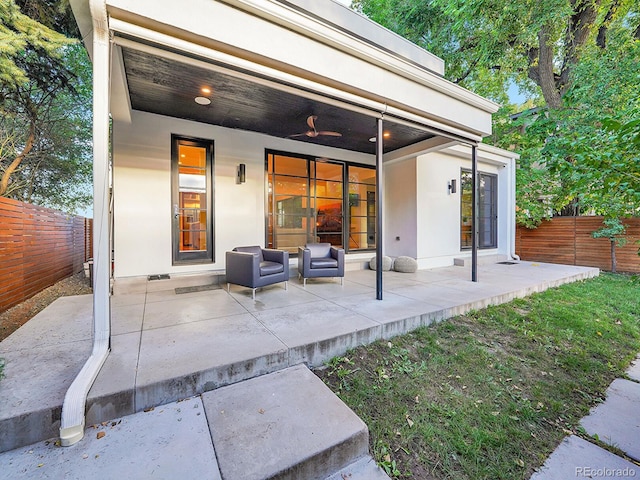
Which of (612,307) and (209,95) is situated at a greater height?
(209,95)

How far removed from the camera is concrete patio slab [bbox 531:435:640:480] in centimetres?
149

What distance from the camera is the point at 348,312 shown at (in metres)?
3.12

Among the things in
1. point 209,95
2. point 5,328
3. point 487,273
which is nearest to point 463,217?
point 487,273

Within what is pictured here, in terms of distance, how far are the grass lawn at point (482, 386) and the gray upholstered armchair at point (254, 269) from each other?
1843 mm

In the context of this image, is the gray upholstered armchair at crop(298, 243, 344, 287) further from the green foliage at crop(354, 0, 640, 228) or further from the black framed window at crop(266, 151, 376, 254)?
the green foliage at crop(354, 0, 640, 228)

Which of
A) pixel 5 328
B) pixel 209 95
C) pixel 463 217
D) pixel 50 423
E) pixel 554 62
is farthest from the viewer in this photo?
pixel 554 62

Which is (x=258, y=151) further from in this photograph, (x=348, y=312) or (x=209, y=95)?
(x=348, y=312)

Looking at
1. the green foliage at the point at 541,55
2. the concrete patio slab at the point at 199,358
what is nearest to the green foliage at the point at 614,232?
the green foliage at the point at 541,55

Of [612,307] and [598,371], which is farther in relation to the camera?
[612,307]

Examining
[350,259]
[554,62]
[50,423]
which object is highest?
[554,62]

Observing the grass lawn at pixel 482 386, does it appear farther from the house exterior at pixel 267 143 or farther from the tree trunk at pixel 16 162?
the tree trunk at pixel 16 162

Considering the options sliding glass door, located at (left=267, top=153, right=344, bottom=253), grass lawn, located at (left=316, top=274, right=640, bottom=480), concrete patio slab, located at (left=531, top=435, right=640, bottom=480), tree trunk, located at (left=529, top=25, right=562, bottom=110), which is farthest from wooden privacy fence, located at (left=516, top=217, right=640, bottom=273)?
concrete patio slab, located at (left=531, top=435, right=640, bottom=480)

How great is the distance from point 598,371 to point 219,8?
4.87 metres

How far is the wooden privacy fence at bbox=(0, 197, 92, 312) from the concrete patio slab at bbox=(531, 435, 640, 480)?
5850mm
